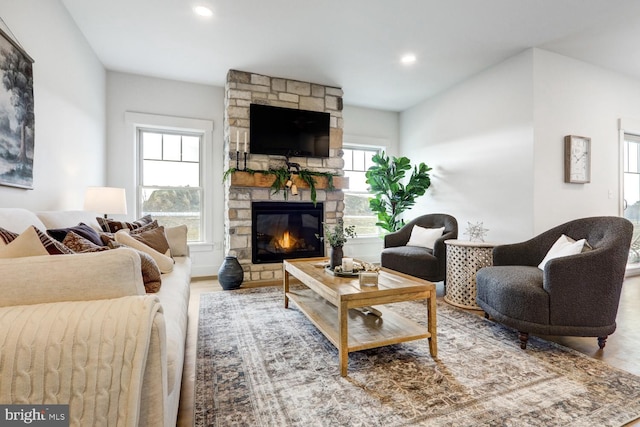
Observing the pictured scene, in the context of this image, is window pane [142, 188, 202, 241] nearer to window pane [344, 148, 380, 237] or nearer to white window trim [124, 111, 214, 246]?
white window trim [124, 111, 214, 246]

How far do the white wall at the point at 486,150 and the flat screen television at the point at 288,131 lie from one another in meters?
1.67

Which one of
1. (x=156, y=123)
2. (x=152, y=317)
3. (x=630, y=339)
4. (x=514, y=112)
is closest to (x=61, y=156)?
(x=156, y=123)

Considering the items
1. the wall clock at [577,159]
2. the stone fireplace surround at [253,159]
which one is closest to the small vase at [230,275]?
the stone fireplace surround at [253,159]

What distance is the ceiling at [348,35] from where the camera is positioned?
262 centimetres

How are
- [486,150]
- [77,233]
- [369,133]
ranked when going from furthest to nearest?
[369,133] < [486,150] < [77,233]

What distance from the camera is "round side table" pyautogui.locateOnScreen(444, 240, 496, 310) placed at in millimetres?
2896

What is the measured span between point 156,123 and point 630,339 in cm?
512

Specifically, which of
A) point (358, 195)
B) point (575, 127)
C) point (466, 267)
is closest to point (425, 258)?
point (466, 267)

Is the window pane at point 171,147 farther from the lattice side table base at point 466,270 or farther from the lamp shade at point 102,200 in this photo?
the lattice side table base at point 466,270

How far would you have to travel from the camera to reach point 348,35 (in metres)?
3.06

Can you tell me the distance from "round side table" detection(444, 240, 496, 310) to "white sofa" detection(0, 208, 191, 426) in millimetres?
2736

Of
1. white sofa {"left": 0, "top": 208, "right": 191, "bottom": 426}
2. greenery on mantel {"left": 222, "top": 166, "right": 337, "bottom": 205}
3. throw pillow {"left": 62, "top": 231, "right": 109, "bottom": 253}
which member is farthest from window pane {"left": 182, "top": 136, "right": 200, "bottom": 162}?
white sofa {"left": 0, "top": 208, "right": 191, "bottom": 426}

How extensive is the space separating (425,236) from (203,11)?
3257 millimetres

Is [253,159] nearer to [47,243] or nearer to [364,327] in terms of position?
[364,327]
